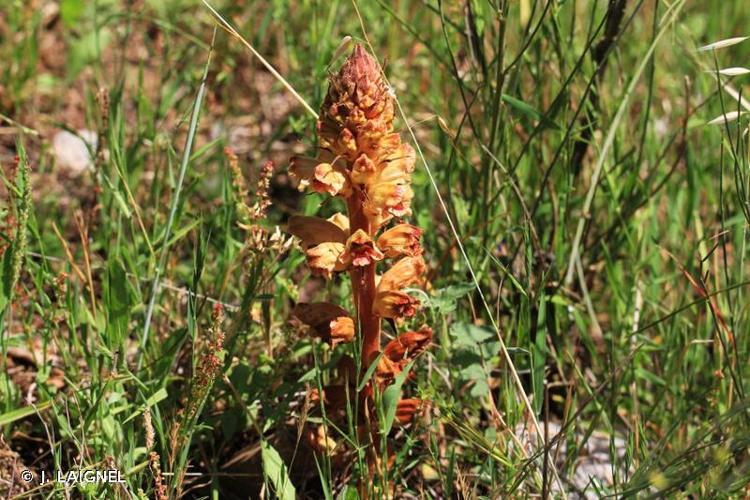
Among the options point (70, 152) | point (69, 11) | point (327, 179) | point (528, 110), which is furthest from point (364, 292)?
point (69, 11)

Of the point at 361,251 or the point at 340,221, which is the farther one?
the point at 340,221

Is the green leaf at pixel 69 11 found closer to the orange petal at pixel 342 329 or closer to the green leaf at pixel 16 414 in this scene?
the green leaf at pixel 16 414

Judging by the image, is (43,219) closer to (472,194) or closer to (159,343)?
(159,343)

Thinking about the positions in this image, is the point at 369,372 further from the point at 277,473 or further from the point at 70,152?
the point at 70,152

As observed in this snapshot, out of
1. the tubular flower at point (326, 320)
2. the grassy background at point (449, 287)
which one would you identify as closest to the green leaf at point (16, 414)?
the grassy background at point (449, 287)

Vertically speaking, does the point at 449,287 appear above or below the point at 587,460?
above
